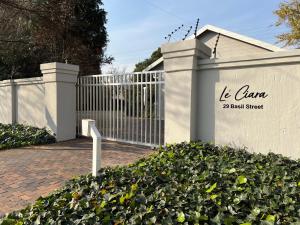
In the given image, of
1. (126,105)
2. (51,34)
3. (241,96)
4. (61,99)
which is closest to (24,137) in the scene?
(61,99)

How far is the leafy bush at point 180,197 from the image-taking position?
294cm

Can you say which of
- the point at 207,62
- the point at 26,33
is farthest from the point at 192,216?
the point at 26,33

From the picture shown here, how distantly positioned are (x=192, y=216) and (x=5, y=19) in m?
11.7

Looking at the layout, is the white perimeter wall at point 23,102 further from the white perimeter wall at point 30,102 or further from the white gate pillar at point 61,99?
the white gate pillar at point 61,99

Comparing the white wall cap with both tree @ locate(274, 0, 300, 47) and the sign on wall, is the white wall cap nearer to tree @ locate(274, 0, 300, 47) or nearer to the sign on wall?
the sign on wall

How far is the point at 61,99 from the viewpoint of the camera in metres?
9.19

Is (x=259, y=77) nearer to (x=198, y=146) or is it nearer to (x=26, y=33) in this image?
(x=198, y=146)

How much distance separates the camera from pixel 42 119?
388 inches

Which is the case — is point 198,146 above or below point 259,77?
below

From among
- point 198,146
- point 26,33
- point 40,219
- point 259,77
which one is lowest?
point 40,219

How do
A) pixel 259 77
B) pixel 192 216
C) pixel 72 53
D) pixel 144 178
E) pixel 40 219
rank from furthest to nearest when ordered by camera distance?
pixel 72 53, pixel 259 77, pixel 144 178, pixel 40 219, pixel 192 216

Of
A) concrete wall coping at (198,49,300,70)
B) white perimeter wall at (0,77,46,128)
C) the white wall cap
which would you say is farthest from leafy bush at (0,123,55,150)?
concrete wall coping at (198,49,300,70)

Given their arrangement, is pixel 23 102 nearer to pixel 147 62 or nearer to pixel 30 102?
pixel 30 102

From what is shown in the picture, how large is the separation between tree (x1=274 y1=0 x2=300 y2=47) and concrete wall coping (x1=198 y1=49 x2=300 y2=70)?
27.9 ft
